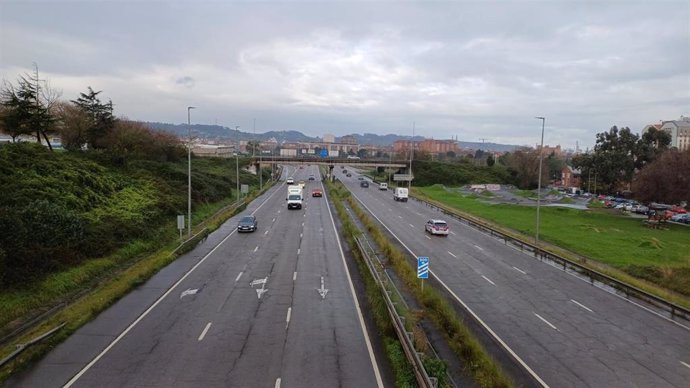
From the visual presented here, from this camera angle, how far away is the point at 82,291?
2225cm

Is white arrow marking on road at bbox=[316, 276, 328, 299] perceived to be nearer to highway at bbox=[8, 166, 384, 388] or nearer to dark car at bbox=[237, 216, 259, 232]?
highway at bbox=[8, 166, 384, 388]

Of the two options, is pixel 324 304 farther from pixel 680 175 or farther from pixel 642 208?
pixel 642 208

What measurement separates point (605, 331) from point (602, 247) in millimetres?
21322

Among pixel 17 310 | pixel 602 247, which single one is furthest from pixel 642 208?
pixel 17 310

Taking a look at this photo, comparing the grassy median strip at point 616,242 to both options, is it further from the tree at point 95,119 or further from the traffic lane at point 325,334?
the tree at point 95,119

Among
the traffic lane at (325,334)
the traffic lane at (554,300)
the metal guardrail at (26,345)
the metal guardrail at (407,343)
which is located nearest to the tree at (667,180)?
the traffic lane at (554,300)

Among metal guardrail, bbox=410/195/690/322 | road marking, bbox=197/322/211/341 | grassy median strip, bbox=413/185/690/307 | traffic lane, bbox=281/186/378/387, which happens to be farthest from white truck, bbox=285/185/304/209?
road marking, bbox=197/322/211/341

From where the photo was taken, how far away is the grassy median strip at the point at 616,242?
26.9 metres

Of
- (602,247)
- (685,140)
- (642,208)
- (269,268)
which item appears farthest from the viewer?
(685,140)

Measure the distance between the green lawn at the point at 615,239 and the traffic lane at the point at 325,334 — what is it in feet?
57.4

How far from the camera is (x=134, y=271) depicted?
85.3 feet

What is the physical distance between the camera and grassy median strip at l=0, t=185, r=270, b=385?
51.7 ft

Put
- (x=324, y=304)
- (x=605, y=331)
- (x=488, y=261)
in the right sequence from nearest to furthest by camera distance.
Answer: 1. (x=605, y=331)
2. (x=324, y=304)
3. (x=488, y=261)

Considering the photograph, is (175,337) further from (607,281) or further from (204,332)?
(607,281)
